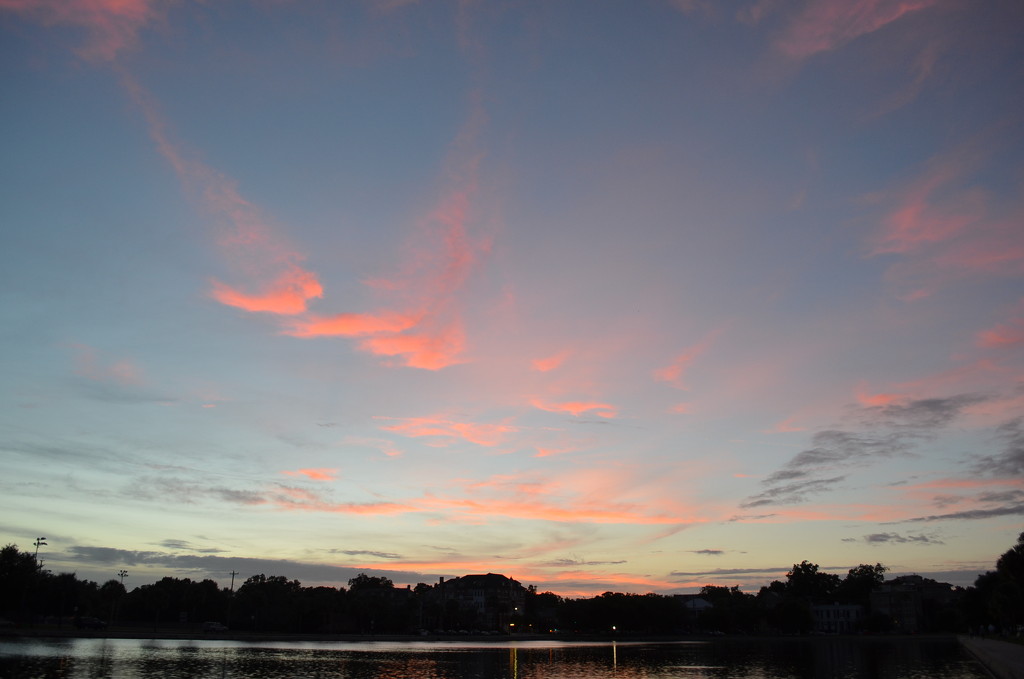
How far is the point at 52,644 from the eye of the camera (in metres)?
73.5

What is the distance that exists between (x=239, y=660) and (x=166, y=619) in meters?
123

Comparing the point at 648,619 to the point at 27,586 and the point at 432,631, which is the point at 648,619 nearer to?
the point at 432,631

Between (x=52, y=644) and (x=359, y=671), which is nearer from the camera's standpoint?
(x=359, y=671)

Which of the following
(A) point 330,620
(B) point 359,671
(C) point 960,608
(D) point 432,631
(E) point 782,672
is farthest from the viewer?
(D) point 432,631

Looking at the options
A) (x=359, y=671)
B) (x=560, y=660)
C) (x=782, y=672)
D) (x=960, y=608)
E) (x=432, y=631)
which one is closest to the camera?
(x=359, y=671)

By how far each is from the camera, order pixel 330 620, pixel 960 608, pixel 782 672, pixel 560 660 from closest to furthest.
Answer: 1. pixel 782 672
2. pixel 560 660
3. pixel 330 620
4. pixel 960 608

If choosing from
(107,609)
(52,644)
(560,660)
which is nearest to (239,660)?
(52,644)

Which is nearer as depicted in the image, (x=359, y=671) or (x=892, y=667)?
(x=359, y=671)

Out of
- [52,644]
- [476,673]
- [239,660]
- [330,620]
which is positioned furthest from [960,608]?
[52,644]

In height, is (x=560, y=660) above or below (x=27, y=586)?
below

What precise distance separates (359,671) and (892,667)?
5347 centimetres

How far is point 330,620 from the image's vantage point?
154 metres

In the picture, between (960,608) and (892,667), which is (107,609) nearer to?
(892,667)

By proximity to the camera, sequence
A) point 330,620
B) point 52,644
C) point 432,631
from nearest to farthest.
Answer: point 52,644 → point 330,620 → point 432,631
